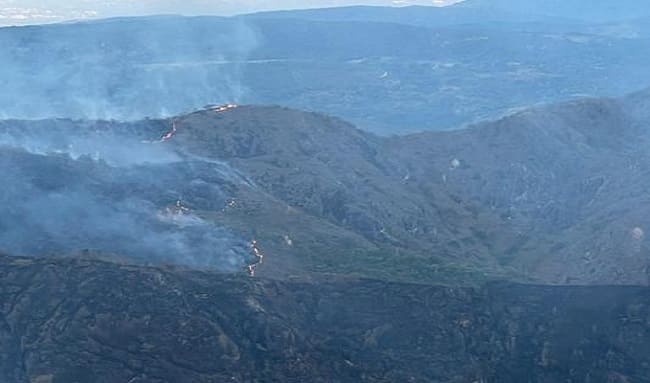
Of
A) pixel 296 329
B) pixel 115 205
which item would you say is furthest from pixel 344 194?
pixel 296 329

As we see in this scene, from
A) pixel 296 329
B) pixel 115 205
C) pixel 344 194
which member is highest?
pixel 296 329

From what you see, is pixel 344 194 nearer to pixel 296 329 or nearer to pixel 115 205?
pixel 115 205

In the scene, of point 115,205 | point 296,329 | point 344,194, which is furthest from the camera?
point 344,194

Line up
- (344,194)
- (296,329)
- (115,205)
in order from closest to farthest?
(296,329), (115,205), (344,194)

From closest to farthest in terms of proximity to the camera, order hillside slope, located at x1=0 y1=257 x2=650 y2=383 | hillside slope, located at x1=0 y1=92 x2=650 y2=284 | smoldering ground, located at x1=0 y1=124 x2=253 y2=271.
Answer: hillside slope, located at x1=0 y1=257 x2=650 y2=383
smoldering ground, located at x1=0 y1=124 x2=253 y2=271
hillside slope, located at x1=0 y1=92 x2=650 y2=284

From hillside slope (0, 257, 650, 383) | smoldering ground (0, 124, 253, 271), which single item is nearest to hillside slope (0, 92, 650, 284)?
smoldering ground (0, 124, 253, 271)

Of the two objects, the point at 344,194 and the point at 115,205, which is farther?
the point at 344,194

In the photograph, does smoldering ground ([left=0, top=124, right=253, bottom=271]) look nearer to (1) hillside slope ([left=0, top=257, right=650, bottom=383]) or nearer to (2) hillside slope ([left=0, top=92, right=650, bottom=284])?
(2) hillside slope ([left=0, top=92, right=650, bottom=284])

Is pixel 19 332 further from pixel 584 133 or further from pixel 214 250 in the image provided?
pixel 584 133
